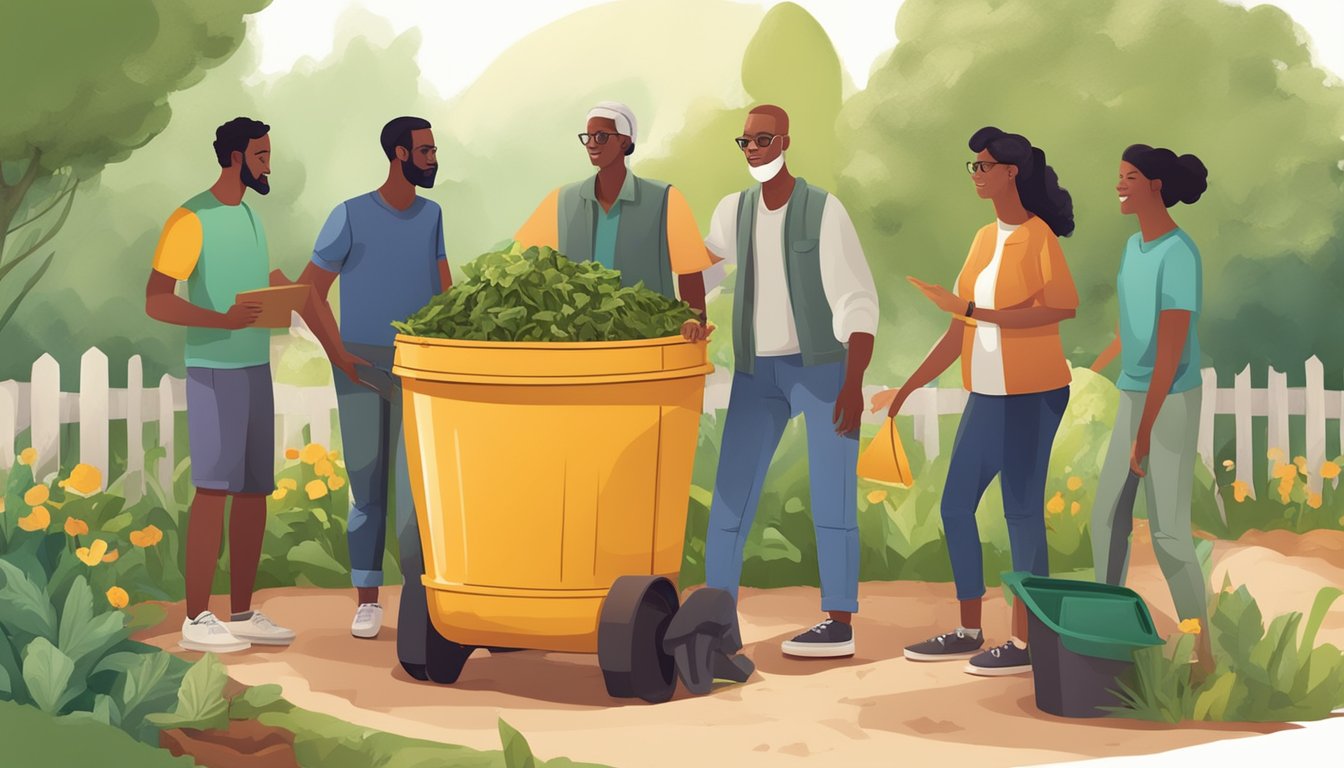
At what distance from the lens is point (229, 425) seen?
23.5ft

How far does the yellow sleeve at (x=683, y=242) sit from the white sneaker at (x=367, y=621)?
206cm

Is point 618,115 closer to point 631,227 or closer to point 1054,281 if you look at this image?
point 631,227

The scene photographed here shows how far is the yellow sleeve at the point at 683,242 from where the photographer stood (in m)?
6.93

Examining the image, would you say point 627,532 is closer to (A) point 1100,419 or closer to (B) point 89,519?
(B) point 89,519

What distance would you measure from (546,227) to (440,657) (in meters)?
1.79

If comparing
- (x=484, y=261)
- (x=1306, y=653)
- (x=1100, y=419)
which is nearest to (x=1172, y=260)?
(x=1306, y=653)

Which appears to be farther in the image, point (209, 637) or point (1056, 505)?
point (1056, 505)

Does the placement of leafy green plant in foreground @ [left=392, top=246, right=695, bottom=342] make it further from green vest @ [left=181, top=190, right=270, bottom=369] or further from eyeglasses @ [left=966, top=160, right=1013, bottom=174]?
eyeglasses @ [left=966, top=160, right=1013, bottom=174]

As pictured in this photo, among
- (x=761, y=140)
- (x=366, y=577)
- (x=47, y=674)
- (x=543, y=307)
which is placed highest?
(x=761, y=140)

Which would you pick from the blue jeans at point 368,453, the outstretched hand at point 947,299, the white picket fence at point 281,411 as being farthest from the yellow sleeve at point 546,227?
the white picket fence at point 281,411

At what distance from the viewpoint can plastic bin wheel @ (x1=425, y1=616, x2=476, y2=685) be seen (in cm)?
664

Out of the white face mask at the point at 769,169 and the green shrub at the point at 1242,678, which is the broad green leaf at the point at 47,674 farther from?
the green shrub at the point at 1242,678

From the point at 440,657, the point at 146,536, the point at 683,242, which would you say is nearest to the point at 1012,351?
the point at 683,242

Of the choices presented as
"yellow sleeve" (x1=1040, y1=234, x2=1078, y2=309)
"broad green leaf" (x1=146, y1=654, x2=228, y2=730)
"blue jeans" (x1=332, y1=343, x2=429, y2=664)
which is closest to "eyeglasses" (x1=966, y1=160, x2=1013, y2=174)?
"yellow sleeve" (x1=1040, y1=234, x2=1078, y2=309)
